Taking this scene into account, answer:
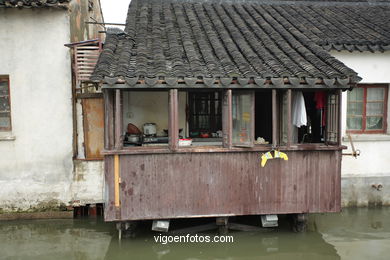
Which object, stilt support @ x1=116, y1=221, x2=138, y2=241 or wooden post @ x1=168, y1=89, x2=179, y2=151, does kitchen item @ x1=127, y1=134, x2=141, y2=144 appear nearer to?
wooden post @ x1=168, y1=89, x2=179, y2=151

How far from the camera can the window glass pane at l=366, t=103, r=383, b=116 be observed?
33.4 feet

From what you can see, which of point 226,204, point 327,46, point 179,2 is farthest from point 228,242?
point 179,2

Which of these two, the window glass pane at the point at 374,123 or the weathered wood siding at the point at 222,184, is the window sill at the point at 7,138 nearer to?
the weathered wood siding at the point at 222,184

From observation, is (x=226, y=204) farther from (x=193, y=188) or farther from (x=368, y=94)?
(x=368, y=94)

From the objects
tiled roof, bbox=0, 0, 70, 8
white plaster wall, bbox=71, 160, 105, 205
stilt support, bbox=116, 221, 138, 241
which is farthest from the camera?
white plaster wall, bbox=71, 160, 105, 205

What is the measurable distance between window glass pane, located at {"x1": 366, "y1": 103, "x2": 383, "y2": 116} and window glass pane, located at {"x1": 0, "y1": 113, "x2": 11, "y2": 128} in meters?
9.61

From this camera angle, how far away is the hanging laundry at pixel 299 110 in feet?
25.6

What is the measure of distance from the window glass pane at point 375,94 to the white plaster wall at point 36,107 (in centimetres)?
808

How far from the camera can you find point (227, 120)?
7.54 metres

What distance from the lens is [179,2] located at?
12.2 meters

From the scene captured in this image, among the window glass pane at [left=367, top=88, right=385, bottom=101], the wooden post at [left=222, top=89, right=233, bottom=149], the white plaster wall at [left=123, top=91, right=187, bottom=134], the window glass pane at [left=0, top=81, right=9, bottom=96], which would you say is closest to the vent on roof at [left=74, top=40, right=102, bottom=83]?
the white plaster wall at [left=123, top=91, right=187, bottom=134]

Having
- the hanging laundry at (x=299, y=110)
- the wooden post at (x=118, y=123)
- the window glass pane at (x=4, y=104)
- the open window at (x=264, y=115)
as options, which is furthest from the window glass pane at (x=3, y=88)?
the hanging laundry at (x=299, y=110)

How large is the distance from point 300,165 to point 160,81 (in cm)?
348

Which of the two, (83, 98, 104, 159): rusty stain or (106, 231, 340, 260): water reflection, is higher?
(83, 98, 104, 159): rusty stain
